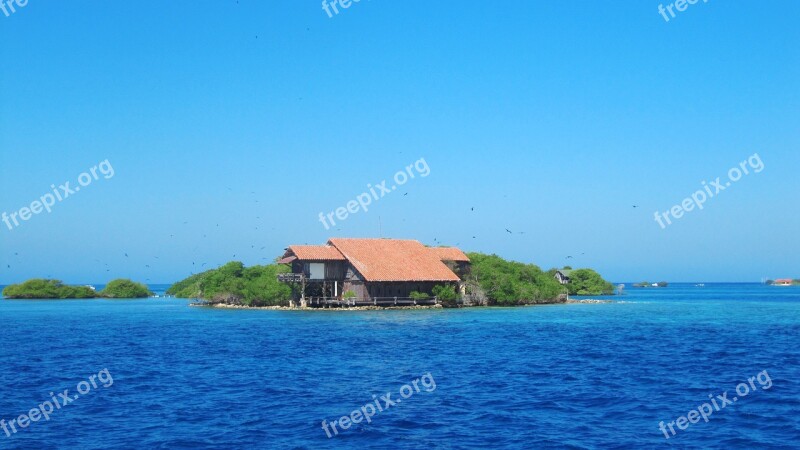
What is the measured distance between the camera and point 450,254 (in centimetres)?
7650

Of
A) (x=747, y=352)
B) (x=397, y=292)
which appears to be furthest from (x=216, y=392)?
(x=397, y=292)

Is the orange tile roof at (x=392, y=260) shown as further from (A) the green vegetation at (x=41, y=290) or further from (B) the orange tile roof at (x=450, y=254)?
(A) the green vegetation at (x=41, y=290)

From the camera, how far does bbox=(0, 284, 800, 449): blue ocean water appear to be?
1700 centimetres

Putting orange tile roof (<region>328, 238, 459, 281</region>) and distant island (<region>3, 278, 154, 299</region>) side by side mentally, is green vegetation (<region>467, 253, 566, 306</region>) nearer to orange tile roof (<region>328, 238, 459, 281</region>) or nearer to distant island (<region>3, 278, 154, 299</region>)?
orange tile roof (<region>328, 238, 459, 281</region>)

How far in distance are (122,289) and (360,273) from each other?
7155 cm

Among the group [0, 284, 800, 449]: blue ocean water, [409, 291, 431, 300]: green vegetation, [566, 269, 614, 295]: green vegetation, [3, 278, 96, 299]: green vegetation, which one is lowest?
[0, 284, 800, 449]: blue ocean water

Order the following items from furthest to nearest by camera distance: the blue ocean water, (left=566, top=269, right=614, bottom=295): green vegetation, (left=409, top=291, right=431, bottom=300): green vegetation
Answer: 1. (left=566, top=269, right=614, bottom=295): green vegetation
2. (left=409, top=291, right=431, bottom=300): green vegetation
3. the blue ocean water

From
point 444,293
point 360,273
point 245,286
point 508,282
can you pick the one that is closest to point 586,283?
point 508,282

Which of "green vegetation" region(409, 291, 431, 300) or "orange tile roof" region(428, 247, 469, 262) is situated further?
"orange tile roof" region(428, 247, 469, 262)

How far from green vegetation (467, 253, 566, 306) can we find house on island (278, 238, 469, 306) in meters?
4.21

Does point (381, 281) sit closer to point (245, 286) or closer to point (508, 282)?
point (508, 282)

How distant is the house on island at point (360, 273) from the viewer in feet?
220

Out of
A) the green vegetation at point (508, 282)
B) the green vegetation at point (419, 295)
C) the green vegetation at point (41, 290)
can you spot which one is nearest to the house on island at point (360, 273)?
the green vegetation at point (419, 295)

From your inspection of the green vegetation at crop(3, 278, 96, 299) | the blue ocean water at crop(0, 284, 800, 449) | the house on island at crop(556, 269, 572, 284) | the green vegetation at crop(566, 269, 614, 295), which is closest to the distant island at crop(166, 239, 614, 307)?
the blue ocean water at crop(0, 284, 800, 449)
